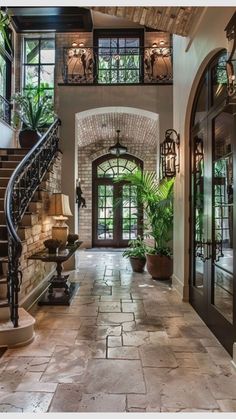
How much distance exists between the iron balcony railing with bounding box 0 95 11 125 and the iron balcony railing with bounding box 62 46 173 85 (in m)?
1.43

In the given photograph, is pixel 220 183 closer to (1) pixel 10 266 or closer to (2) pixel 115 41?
(1) pixel 10 266

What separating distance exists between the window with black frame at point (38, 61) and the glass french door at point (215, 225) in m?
5.66

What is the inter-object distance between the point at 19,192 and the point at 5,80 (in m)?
5.05

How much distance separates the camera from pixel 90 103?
6.45 m

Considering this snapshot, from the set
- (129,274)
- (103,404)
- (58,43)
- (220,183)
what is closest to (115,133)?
(58,43)

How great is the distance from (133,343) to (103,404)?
96 centimetres

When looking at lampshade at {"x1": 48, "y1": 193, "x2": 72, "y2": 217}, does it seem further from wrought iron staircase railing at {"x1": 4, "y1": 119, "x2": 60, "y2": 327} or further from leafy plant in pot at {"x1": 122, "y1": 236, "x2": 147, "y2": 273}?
leafy plant in pot at {"x1": 122, "y1": 236, "x2": 147, "y2": 273}

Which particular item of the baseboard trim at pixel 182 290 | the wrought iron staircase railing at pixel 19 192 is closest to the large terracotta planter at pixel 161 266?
the baseboard trim at pixel 182 290

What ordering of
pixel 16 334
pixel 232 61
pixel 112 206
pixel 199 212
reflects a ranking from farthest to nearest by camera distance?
1. pixel 112 206
2. pixel 199 212
3. pixel 16 334
4. pixel 232 61

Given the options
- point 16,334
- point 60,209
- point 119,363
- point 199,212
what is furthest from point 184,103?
point 16,334

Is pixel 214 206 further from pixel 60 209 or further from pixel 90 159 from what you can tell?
pixel 90 159

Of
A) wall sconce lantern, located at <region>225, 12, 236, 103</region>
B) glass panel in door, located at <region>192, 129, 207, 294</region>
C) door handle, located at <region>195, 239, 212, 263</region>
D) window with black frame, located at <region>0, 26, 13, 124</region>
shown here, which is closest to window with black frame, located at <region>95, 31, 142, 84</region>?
window with black frame, located at <region>0, 26, 13, 124</region>

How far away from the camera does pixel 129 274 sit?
5.84 metres

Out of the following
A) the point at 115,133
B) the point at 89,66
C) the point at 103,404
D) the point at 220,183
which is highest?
the point at 89,66
